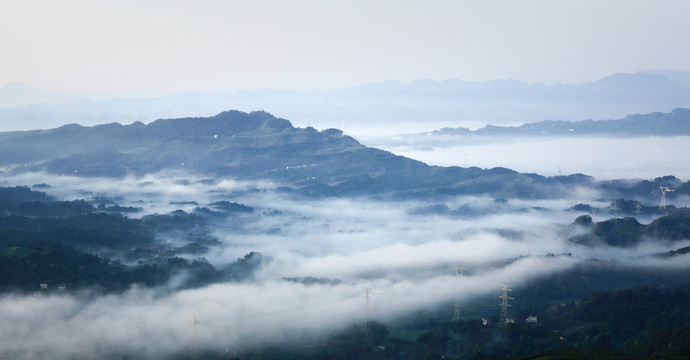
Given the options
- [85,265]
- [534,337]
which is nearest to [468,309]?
[534,337]

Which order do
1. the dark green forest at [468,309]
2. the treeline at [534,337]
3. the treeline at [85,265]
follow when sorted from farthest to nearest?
the treeline at [85,265] < the dark green forest at [468,309] < the treeline at [534,337]

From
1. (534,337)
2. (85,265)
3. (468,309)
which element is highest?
(85,265)

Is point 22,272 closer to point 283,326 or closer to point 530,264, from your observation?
point 283,326

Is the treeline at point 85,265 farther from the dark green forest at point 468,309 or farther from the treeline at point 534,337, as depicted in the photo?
the treeline at point 534,337

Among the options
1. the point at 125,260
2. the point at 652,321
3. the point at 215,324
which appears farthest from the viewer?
the point at 125,260

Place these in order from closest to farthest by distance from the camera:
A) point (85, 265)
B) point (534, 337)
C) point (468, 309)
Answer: point (534, 337)
point (468, 309)
point (85, 265)

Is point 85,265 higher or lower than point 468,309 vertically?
higher

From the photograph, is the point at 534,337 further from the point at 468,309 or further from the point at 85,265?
the point at 85,265

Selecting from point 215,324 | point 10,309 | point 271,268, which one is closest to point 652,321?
point 215,324

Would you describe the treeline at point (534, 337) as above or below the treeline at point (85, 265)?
below

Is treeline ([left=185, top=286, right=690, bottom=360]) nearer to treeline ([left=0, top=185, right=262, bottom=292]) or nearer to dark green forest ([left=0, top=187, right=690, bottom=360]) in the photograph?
dark green forest ([left=0, top=187, right=690, bottom=360])

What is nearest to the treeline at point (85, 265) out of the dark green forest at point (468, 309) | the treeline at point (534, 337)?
the dark green forest at point (468, 309)
